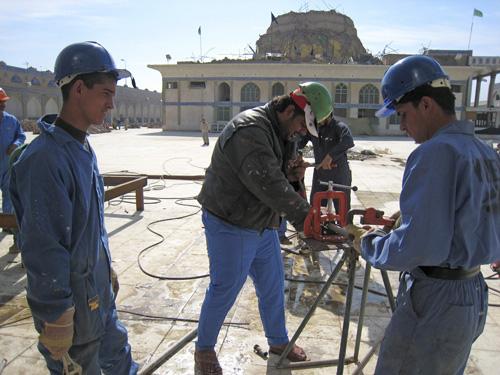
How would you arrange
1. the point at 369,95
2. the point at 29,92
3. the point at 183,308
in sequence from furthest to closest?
the point at 29,92 < the point at 369,95 < the point at 183,308

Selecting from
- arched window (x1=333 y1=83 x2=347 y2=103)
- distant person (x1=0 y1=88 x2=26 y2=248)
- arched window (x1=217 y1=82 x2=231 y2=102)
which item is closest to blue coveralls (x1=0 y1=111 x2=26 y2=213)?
distant person (x1=0 y1=88 x2=26 y2=248)

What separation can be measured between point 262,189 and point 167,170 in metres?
11.0

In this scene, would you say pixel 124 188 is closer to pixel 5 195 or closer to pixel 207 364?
pixel 5 195

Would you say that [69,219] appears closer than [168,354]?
Yes

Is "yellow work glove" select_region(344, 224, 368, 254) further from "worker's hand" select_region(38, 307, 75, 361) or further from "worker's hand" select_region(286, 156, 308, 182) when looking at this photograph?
"worker's hand" select_region(38, 307, 75, 361)

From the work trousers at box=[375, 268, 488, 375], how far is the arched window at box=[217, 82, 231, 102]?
41.7 metres

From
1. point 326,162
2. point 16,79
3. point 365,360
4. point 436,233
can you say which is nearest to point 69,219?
point 436,233

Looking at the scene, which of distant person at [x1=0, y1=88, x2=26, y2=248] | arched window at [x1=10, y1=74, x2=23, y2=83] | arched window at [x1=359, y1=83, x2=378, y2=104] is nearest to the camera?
distant person at [x1=0, y1=88, x2=26, y2=248]

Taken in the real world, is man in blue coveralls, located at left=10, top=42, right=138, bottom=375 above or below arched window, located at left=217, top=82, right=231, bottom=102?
below

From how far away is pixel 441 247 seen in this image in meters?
1.56

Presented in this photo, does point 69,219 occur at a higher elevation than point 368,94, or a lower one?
lower

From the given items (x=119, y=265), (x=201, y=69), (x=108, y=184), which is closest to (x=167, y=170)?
(x=108, y=184)

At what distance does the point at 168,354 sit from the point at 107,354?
0.86 meters

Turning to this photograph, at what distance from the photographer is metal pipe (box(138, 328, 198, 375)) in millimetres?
2821
